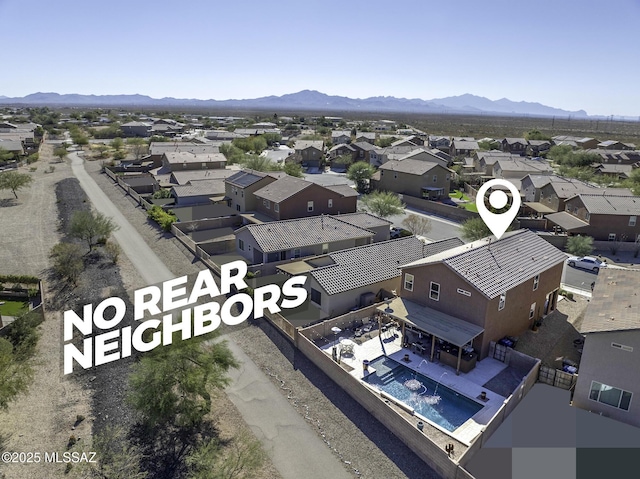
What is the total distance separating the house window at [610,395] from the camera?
18.2 m

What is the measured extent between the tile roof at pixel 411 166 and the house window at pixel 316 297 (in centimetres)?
4000

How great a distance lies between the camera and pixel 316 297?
28812mm

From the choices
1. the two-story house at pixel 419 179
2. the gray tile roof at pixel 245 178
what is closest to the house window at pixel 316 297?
the gray tile roof at pixel 245 178

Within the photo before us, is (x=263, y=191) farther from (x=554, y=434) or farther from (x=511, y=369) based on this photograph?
(x=554, y=434)

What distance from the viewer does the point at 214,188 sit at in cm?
5600

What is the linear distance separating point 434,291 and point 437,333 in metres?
2.96

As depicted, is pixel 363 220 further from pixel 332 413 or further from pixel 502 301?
pixel 332 413

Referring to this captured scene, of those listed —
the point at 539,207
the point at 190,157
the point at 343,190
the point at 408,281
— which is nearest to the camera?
the point at 408,281

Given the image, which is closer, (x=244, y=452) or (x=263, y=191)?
(x=244, y=452)

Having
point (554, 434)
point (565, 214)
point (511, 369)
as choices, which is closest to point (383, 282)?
point (511, 369)

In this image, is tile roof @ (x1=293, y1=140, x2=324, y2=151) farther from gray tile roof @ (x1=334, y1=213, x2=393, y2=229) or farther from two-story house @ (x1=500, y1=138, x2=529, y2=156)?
two-story house @ (x1=500, y1=138, x2=529, y2=156)

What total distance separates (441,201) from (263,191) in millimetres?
29677

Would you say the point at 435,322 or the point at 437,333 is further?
the point at 435,322

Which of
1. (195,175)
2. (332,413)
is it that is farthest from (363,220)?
(195,175)
